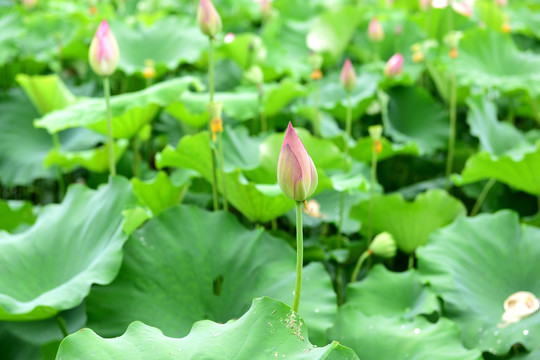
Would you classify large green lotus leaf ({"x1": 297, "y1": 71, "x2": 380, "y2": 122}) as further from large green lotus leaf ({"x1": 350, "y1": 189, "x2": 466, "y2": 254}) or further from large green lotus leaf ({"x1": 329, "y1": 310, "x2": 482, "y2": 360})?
large green lotus leaf ({"x1": 329, "y1": 310, "x2": 482, "y2": 360})

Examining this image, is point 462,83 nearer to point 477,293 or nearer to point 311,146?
point 311,146

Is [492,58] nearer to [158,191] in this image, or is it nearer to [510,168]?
[510,168]

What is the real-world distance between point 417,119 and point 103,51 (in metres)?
1.21

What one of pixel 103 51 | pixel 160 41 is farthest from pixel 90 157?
pixel 160 41

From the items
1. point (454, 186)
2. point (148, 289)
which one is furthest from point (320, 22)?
point (148, 289)

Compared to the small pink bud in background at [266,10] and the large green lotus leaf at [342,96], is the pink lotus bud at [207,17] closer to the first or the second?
the large green lotus leaf at [342,96]

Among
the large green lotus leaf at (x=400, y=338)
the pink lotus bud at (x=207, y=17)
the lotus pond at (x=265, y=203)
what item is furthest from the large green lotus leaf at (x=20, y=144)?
the large green lotus leaf at (x=400, y=338)

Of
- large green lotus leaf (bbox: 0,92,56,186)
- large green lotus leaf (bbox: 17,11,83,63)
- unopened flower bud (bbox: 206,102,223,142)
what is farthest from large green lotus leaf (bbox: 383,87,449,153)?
large green lotus leaf (bbox: 17,11,83,63)

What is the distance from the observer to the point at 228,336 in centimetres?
74

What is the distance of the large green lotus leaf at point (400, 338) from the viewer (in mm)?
947

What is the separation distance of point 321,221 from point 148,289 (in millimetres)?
590

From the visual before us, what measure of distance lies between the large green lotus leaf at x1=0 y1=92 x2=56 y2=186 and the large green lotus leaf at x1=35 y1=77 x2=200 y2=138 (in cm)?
54

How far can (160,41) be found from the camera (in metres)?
2.14

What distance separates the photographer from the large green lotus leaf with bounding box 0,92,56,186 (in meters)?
1.87
